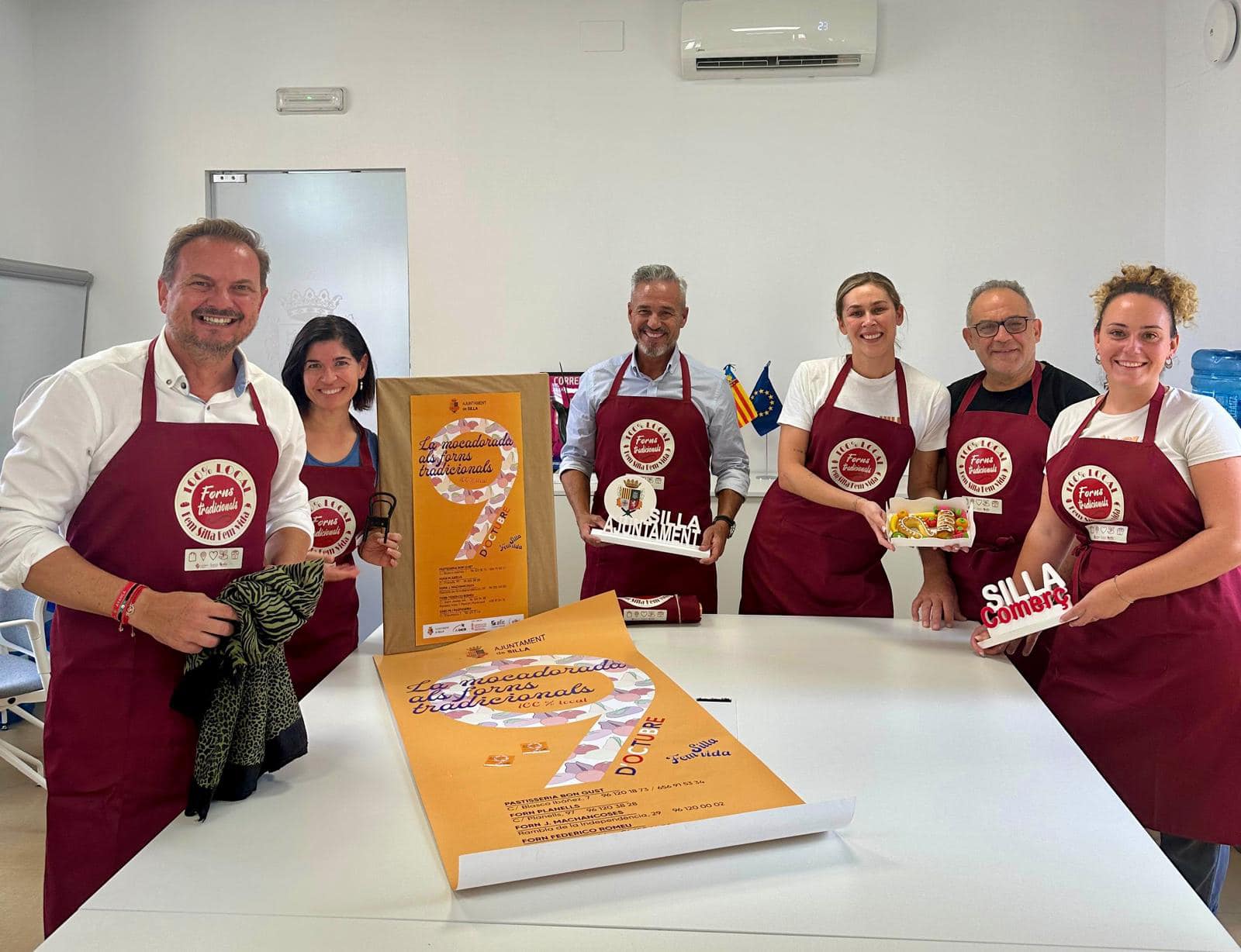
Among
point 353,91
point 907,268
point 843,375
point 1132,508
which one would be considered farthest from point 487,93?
point 1132,508

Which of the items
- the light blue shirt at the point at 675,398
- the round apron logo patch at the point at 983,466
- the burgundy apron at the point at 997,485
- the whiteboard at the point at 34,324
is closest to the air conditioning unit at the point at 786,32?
the light blue shirt at the point at 675,398

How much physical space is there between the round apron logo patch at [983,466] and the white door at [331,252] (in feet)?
9.21

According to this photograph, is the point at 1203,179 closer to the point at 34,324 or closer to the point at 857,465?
the point at 857,465

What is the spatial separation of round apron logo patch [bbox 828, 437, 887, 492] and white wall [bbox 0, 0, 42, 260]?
3806mm

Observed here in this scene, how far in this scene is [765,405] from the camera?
4277 mm

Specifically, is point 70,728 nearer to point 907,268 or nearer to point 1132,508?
point 1132,508

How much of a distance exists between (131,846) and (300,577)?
537 mm

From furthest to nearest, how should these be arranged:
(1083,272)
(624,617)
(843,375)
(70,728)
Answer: (1083,272) < (843,375) < (624,617) < (70,728)

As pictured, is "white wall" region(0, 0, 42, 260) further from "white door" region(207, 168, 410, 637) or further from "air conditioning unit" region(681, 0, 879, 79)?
"air conditioning unit" region(681, 0, 879, 79)

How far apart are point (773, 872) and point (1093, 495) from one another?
4.33 ft

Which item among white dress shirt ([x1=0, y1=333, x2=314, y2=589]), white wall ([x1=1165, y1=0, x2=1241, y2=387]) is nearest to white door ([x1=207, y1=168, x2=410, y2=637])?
white dress shirt ([x1=0, y1=333, x2=314, y2=589])

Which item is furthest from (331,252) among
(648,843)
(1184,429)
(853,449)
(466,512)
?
(648,843)

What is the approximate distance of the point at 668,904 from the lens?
1034mm

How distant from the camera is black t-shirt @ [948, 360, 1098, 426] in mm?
2492
